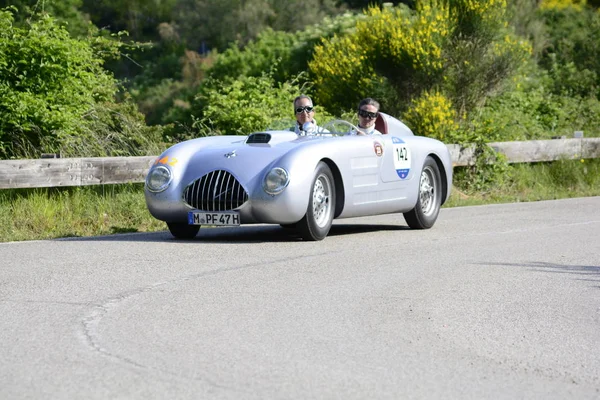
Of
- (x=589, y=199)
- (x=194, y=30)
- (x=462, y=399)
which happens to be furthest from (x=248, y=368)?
(x=194, y=30)

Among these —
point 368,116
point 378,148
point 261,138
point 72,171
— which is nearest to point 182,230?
point 261,138

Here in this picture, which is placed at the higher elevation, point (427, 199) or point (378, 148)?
point (378, 148)

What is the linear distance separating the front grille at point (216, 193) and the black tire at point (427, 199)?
8.42 ft

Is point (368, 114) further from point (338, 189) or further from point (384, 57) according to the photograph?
point (384, 57)

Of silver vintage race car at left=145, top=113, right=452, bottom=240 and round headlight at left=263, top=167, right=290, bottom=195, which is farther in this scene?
silver vintage race car at left=145, top=113, right=452, bottom=240

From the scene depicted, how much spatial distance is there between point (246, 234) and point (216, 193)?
4.01ft

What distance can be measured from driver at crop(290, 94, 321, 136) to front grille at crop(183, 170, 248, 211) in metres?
1.54

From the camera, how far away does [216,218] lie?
1116cm

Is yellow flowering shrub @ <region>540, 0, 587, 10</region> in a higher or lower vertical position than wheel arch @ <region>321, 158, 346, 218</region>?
higher

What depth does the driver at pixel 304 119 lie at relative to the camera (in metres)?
12.6

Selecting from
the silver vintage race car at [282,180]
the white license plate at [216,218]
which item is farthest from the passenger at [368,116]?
the white license plate at [216,218]

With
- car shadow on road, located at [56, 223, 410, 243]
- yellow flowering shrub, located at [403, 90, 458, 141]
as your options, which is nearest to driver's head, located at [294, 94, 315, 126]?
car shadow on road, located at [56, 223, 410, 243]

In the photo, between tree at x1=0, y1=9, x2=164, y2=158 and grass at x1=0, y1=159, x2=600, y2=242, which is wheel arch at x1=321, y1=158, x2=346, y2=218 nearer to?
grass at x1=0, y1=159, x2=600, y2=242

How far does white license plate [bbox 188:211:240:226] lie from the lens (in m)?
11.1
